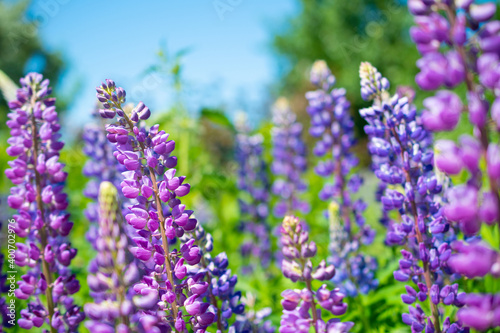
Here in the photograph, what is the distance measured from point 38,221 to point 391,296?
1.95 m

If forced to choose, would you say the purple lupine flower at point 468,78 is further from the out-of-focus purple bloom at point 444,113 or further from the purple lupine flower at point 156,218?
the purple lupine flower at point 156,218

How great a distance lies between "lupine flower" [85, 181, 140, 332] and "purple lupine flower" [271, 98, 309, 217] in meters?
3.17

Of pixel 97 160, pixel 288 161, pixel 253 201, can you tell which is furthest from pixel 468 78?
pixel 253 201

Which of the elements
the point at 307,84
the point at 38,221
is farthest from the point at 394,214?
the point at 307,84

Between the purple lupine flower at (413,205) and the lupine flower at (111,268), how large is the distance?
1.13 metres

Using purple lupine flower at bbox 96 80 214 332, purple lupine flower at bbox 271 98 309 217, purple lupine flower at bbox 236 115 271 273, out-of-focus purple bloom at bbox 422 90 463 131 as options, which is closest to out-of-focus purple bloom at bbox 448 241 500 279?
out-of-focus purple bloom at bbox 422 90 463 131

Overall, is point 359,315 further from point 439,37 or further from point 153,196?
point 439,37

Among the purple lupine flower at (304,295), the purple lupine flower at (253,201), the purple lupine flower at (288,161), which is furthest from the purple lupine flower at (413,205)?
the purple lupine flower at (253,201)

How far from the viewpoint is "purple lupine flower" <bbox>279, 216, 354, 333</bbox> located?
55.0 inches

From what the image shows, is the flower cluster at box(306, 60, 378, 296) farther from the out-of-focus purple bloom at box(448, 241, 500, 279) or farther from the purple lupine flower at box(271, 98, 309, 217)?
the out-of-focus purple bloom at box(448, 241, 500, 279)

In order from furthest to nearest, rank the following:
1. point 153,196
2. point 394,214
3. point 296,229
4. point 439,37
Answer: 1. point 394,214
2. point 153,196
3. point 296,229
4. point 439,37

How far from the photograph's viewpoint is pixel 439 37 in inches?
43.3

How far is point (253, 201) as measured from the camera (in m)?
4.56

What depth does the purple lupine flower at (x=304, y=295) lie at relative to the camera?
1.40 metres
